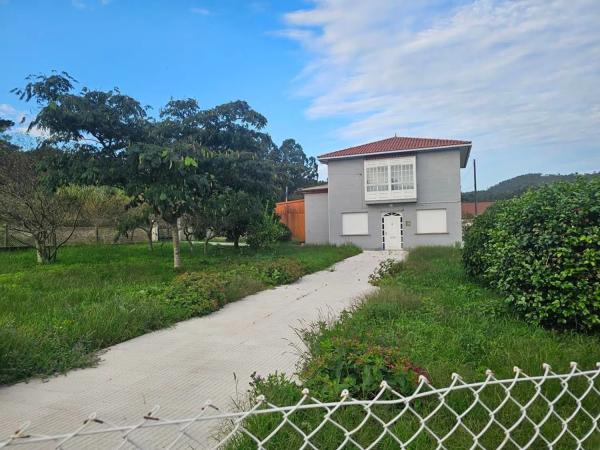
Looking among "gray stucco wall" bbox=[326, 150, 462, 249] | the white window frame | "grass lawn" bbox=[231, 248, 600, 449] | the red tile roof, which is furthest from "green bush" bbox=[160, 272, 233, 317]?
the red tile roof

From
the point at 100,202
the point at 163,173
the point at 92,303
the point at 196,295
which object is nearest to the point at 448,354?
the point at 196,295

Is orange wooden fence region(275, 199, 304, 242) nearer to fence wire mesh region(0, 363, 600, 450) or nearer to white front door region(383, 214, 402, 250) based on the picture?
white front door region(383, 214, 402, 250)

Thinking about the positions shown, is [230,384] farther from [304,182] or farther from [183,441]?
[304,182]

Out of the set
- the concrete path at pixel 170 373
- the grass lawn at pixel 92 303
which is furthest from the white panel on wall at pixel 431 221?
the concrete path at pixel 170 373

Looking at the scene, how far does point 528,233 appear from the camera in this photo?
5.19 m

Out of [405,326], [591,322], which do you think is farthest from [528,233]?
[405,326]

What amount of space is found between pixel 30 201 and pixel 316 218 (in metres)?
16.0

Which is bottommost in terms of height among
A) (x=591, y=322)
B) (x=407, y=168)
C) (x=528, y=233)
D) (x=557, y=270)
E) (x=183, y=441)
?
(x=183, y=441)

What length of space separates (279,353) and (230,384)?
97cm

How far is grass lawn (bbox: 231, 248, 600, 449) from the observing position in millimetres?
2643

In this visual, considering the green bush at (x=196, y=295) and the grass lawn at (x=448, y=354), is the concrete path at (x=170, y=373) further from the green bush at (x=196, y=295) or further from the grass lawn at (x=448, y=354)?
the grass lawn at (x=448, y=354)

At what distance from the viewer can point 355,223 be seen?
76.0 feet

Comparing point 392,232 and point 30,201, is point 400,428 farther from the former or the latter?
point 392,232

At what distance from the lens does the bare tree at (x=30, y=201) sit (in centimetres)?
1191
